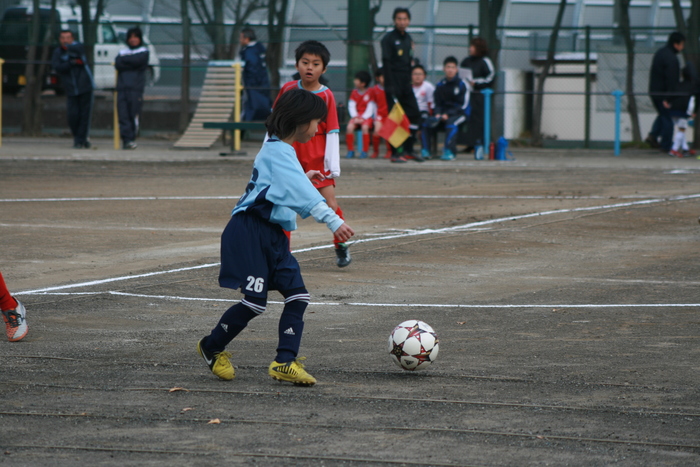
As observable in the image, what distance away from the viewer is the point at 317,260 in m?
9.53

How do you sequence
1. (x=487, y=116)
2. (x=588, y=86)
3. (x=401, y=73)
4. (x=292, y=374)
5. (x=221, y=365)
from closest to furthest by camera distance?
1. (x=292, y=374)
2. (x=221, y=365)
3. (x=401, y=73)
4. (x=487, y=116)
5. (x=588, y=86)

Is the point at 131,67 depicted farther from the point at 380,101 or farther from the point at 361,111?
the point at 380,101

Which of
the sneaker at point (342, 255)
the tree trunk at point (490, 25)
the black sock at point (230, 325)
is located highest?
the tree trunk at point (490, 25)

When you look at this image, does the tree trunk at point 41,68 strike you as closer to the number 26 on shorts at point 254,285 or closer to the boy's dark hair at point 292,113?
the boy's dark hair at point 292,113

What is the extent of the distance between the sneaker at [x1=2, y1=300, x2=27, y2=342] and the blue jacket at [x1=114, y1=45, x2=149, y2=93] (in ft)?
49.3

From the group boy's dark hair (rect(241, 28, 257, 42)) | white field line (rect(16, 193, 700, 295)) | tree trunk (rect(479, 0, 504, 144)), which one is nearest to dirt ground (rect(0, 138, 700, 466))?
white field line (rect(16, 193, 700, 295))

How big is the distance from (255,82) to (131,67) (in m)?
2.68

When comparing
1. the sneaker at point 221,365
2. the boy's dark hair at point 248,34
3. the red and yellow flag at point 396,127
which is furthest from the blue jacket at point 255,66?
the sneaker at point 221,365

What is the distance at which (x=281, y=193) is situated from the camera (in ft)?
17.6

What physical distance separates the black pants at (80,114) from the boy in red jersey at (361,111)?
5.10 m

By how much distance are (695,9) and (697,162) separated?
196 inches

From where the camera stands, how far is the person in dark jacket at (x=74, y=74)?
21094 mm

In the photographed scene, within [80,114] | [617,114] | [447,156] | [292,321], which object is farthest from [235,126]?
[292,321]

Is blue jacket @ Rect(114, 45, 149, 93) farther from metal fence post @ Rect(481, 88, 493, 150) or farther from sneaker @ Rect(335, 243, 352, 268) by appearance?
sneaker @ Rect(335, 243, 352, 268)
